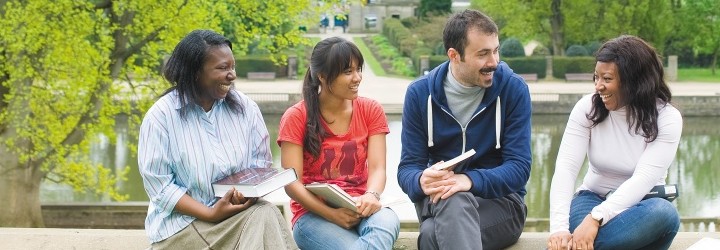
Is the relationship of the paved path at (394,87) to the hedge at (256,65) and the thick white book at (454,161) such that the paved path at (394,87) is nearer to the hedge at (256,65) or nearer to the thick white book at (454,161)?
the hedge at (256,65)

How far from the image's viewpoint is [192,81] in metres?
4.23

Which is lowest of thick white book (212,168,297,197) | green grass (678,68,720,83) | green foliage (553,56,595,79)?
green grass (678,68,720,83)

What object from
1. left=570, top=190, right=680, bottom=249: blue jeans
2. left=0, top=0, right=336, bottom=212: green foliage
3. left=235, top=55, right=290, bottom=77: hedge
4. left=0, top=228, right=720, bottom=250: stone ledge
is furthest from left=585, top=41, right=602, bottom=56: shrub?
left=570, top=190, right=680, bottom=249: blue jeans

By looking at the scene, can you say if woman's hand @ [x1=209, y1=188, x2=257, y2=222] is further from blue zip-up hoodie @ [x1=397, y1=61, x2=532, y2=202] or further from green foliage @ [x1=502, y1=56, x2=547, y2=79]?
green foliage @ [x1=502, y1=56, x2=547, y2=79]

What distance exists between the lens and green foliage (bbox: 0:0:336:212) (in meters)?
10.4

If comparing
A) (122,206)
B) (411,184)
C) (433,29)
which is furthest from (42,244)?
(433,29)

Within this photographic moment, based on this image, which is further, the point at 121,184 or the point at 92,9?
the point at 121,184

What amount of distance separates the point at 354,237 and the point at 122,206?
283 inches

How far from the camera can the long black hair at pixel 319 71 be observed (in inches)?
174

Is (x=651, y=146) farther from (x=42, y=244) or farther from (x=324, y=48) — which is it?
(x=42, y=244)

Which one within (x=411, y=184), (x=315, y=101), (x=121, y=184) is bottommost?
(x=121, y=184)

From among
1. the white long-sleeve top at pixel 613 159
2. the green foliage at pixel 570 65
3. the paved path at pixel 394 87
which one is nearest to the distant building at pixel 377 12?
the green foliage at pixel 570 65

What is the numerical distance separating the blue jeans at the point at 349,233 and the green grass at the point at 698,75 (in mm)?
28337

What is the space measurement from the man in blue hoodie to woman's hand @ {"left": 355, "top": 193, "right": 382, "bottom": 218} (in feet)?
0.67
